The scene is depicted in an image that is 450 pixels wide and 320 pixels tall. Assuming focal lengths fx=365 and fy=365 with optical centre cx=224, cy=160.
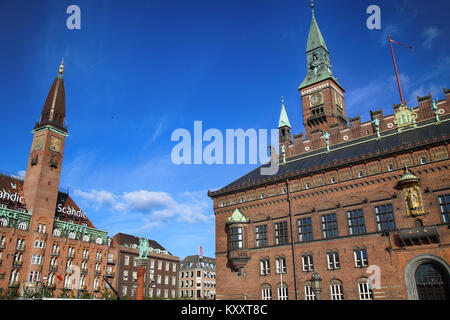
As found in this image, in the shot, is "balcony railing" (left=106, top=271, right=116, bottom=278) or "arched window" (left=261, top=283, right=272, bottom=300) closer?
"arched window" (left=261, top=283, right=272, bottom=300)

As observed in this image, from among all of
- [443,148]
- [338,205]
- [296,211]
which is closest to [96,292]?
[296,211]

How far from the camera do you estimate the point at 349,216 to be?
43781 mm

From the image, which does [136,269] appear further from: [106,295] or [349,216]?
[349,216]

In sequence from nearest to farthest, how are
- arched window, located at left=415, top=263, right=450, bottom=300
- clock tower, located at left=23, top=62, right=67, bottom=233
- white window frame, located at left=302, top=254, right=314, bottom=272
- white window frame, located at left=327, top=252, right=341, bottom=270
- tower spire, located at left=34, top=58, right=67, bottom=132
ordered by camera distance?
arched window, located at left=415, top=263, right=450, bottom=300 → white window frame, located at left=327, top=252, right=341, bottom=270 → white window frame, located at left=302, top=254, right=314, bottom=272 → clock tower, located at left=23, top=62, right=67, bottom=233 → tower spire, located at left=34, top=58, right=67, bottom=132

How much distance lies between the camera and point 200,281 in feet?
391

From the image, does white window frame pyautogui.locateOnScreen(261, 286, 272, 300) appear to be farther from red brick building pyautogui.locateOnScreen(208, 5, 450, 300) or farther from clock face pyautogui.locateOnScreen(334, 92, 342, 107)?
clock face pyautogui.locateOnScreen(334, 92, 342, 107)

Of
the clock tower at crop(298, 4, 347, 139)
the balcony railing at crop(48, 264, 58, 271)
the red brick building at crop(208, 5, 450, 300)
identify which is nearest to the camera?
the red brick building at crop(208, 5, 450, 300)

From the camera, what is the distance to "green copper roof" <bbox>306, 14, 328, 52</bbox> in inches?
2822

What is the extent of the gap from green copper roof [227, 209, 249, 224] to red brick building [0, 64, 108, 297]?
35040 millimetres

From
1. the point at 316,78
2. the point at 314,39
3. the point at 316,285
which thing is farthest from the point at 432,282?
the point at 314,39

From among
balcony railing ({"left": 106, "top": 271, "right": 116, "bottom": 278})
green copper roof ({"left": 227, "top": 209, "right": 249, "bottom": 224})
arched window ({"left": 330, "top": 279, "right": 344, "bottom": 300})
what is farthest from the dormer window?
balcony railing ({"left": 106, "top": 271, "right": 116, "bottom": 278})

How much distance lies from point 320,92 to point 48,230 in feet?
186
